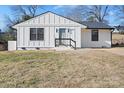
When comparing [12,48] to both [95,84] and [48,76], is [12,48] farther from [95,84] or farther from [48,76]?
[95,84]

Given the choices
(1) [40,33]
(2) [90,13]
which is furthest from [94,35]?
(2) [90,13]

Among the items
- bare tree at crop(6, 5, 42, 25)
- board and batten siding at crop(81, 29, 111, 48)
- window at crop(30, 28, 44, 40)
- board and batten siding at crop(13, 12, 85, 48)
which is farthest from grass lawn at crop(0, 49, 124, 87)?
bare tree at crop(6, 5, 42, 25)

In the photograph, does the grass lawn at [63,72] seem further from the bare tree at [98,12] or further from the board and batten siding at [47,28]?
the bare tree at [98,12]

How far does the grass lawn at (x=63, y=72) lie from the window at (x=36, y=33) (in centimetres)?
980

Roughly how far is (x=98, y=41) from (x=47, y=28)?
523 centimetres

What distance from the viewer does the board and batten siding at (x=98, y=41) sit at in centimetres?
2908

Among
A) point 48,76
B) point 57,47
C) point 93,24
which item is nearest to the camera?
point 48,76

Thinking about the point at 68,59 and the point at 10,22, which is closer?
the point at 68,59

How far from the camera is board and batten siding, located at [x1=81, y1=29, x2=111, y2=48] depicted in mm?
29078

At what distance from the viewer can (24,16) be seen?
38.8 metres

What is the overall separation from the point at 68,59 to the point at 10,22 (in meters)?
23.4

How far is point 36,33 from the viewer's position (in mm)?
27203

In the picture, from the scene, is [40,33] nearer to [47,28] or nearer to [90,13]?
[47,28]
